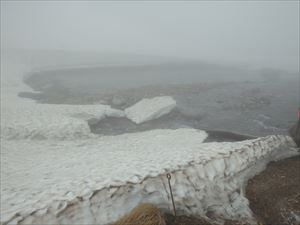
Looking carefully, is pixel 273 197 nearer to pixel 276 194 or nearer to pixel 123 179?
pixel 276 194

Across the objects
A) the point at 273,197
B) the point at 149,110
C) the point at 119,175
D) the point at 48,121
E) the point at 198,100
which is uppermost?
the point at 119,175

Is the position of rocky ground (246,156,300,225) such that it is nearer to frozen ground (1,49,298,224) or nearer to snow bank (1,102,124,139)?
frozen ground (1,49,298,224)

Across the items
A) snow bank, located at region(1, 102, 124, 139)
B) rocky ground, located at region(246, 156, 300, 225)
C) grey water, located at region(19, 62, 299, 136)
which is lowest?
grey water, located at region(19, 62, 299, 136)

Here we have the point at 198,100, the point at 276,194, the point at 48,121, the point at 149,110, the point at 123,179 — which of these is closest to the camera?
the point at 123,179

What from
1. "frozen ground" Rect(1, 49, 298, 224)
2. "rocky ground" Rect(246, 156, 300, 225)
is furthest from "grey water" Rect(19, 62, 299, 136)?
"rocky ground" Rect(246, 156, 300, 225)

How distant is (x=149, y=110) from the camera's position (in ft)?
75.0

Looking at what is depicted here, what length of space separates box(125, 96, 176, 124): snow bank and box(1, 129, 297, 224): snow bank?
8.35m

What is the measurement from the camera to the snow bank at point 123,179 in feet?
24.2

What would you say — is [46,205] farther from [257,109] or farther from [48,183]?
[257,109]

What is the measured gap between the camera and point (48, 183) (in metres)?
8.81

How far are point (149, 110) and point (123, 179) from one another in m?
14.5

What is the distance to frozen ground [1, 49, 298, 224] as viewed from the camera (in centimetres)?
742

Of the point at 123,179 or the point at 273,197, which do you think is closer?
the point at 123,179

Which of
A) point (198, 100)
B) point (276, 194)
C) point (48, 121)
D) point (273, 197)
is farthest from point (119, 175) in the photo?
point (198, 100)
